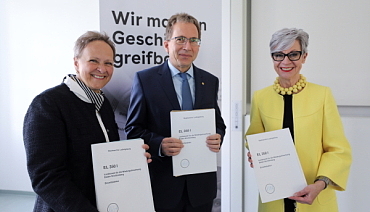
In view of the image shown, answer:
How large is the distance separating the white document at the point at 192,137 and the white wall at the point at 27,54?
341 centimetres

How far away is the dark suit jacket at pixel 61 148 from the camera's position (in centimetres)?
120

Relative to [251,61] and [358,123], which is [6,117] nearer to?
[251,61]

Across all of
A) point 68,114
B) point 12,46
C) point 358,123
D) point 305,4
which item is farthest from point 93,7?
point 358,123

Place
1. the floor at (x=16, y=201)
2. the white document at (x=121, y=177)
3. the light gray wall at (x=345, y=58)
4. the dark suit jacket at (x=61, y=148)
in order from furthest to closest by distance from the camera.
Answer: the floor at (x=16, y=201) < the light gray wall at (x=345, y=58) < the white document at (x=121, y=177) < the dark suit jacket at (x=61, y=148)

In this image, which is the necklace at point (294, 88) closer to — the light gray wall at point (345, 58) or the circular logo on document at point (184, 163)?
the circular logo on document at point (184, 163)

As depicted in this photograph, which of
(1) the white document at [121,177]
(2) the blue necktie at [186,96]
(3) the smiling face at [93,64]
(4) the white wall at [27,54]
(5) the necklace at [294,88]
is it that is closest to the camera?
(1) the white document at [121,177]

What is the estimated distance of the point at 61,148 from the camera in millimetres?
1254

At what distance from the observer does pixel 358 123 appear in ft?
7.80

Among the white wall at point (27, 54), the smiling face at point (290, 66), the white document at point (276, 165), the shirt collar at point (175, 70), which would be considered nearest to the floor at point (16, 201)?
the white wall at point (27, 54)

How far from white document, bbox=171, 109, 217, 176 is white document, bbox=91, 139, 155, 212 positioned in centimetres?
29

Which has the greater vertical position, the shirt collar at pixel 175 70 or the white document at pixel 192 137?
the shirt collar at pixel 175 70

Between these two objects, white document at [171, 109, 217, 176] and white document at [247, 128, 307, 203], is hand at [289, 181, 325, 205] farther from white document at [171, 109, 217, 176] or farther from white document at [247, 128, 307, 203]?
white document at [171, 109, 217, 176]

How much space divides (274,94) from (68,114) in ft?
3.75

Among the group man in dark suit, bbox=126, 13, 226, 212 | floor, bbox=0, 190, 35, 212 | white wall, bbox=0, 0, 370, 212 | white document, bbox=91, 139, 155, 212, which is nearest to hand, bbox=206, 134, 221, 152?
man in dark suit, bbox=126, 13, 226, 212
